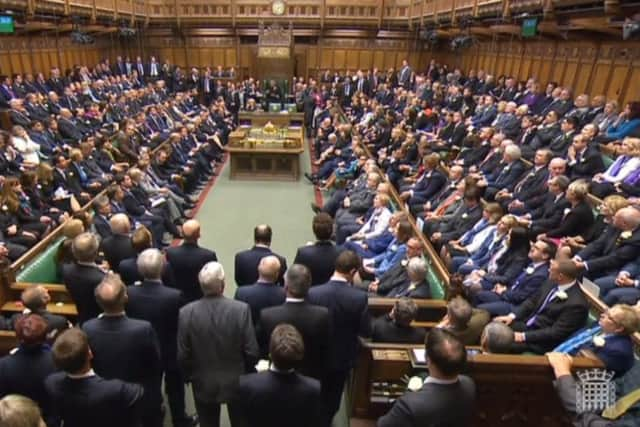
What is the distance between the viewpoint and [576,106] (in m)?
8.27

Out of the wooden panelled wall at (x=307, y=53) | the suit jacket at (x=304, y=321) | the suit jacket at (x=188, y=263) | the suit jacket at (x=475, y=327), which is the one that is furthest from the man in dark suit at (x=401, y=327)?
the wooden panelled wall at (x=307, y=53)

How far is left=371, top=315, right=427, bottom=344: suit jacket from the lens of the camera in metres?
2.97

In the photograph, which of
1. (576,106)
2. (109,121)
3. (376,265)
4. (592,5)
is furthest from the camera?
(109,121)

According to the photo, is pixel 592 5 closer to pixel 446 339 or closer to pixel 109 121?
pixel 446 339

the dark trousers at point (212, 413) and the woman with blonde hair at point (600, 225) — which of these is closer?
the dark trousers at point (212, 413)

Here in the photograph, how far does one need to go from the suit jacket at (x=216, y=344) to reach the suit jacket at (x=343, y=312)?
510 mm

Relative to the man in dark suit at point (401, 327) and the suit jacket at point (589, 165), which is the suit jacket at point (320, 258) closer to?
the man in dark suit at point (401, 327)

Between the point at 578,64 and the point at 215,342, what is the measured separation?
Result: 9.89 metres

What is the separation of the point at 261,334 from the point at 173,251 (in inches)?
55.7

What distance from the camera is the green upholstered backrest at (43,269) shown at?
4.10 meters

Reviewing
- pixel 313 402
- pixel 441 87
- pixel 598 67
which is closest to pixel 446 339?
pixel 313 402

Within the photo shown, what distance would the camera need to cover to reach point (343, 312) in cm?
289

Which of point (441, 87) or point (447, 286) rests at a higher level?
point (441, 87)

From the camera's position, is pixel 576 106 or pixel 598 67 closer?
pixel 576 106
